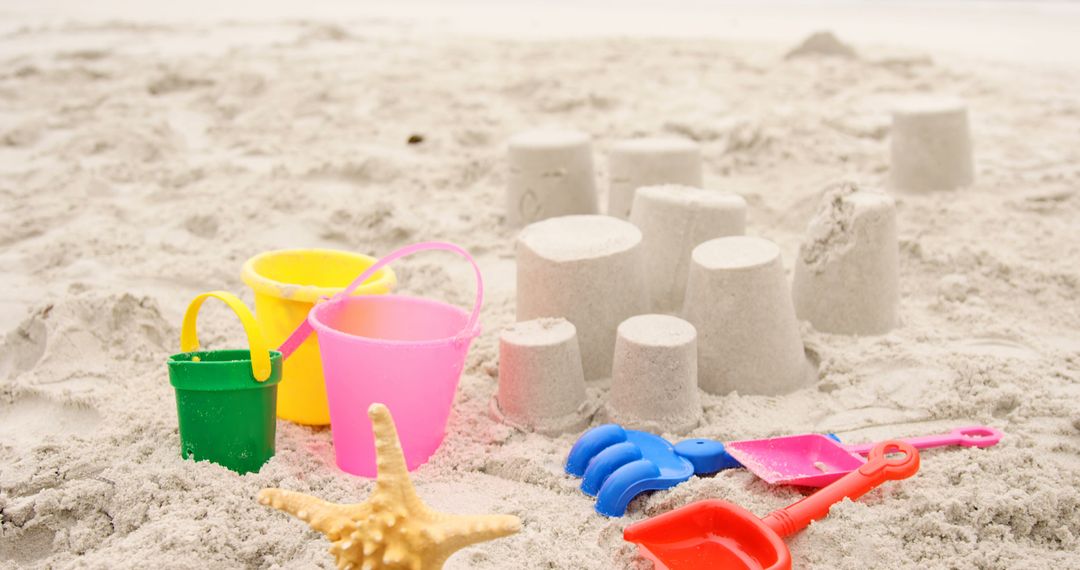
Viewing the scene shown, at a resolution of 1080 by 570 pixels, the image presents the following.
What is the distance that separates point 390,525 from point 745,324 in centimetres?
109

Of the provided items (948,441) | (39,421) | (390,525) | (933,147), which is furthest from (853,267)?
(39,421)

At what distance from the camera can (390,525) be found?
4.36 ft

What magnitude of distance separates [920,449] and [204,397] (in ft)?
4.44

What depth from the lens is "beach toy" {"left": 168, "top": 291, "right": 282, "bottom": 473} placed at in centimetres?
171

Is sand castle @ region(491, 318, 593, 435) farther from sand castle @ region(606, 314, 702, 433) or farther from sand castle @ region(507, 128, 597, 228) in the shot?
sand castle @ region(507, 128, 597, 228)

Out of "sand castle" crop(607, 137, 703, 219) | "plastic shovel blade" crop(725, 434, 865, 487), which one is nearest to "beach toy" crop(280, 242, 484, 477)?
"plastic shovel blade" crop(725, 434, 865, 487)

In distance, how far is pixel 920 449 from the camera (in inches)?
75.2

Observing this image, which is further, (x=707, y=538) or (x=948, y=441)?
(x=948, y=441)

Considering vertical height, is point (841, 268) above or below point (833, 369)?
above

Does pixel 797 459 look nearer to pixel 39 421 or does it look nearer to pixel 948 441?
pixel 948 441

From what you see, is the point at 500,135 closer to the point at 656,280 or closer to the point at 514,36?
the point at 656,280

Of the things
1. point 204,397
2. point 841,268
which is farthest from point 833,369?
point 204,397

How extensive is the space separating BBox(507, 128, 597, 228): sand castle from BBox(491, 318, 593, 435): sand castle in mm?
1138

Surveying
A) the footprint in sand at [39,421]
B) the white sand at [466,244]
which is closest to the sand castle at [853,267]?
the white sand at [466,244]
